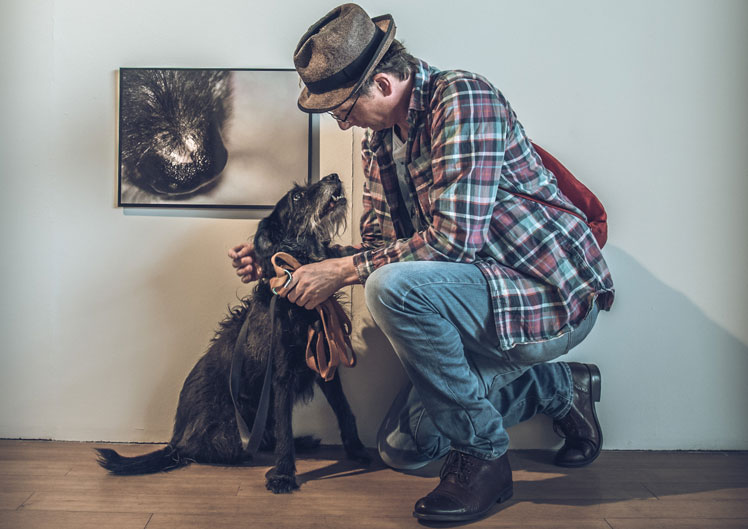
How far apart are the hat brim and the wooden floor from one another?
1.06 m

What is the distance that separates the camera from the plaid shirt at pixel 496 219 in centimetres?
142

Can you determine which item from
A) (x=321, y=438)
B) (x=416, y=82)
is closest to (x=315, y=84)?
(x=416, y=82)

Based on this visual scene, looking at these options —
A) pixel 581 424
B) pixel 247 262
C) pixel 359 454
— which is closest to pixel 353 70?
pixel 247 262

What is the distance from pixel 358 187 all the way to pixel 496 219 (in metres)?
0.64

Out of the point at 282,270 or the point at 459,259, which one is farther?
the point at 282,270

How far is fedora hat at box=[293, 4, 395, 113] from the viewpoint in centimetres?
146

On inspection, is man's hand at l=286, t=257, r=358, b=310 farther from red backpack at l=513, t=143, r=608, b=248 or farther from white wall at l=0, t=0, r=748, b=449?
red backpack at l=513, t=143, r=608, b=248

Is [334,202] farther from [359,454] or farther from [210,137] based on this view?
[359,454]

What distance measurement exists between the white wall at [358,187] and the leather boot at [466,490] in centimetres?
52

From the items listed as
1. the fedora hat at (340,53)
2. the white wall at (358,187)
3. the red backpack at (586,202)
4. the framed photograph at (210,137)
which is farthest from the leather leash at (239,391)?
the red backpack at (586,202)

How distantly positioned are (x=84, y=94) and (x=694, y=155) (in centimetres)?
214

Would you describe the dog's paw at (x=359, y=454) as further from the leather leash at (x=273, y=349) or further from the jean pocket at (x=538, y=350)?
the jean pocket at (x=538, y=350)

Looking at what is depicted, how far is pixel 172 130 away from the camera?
201cm

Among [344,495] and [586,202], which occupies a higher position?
[586,202]
